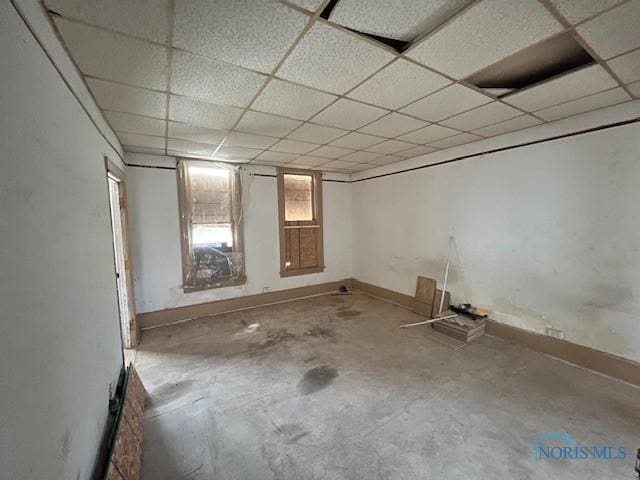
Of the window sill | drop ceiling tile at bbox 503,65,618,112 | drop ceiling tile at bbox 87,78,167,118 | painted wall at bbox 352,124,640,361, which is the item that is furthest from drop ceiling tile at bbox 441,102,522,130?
the window sill

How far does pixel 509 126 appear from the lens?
9.81ft

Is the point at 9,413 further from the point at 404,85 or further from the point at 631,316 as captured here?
the point at 631,316

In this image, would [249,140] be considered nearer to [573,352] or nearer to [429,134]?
[429,134]

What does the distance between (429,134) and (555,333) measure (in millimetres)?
2733

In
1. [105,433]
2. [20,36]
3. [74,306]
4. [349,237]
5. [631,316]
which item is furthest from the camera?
[349,237]

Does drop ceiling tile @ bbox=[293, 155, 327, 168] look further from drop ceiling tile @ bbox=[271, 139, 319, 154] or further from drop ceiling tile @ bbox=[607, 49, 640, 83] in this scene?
drop ceiling tile @ bbox=[607, 49, 640, 83]

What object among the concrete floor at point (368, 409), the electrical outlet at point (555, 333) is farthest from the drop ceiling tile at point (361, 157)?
the electrical outlet at point (555, 333)

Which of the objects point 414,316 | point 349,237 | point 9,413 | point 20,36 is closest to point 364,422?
point 9,413

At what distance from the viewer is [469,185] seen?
3674mm

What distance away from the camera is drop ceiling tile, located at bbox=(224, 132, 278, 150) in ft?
10.2

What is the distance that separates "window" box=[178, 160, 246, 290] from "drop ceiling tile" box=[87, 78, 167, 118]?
182 cm

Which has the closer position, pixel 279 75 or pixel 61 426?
pixel 61 426

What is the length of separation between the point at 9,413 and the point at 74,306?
0.79 metres

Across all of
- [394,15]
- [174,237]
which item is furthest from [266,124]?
[174,237]
